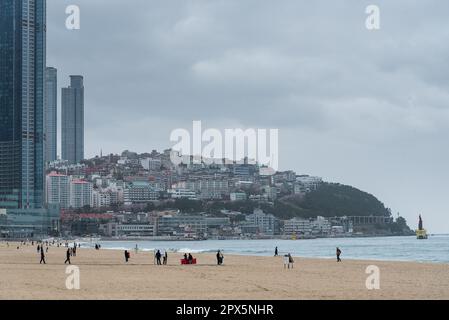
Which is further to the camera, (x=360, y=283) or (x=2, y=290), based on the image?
(x=360, y=283)
